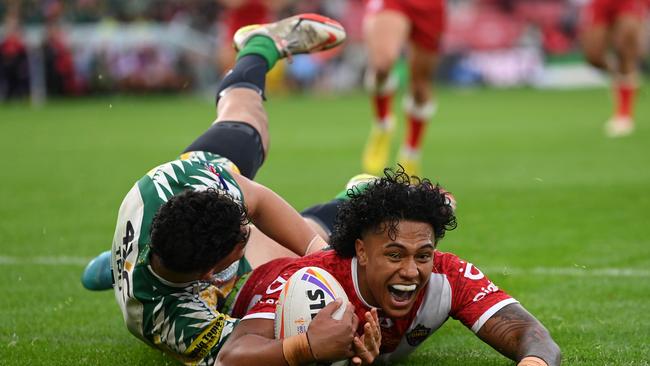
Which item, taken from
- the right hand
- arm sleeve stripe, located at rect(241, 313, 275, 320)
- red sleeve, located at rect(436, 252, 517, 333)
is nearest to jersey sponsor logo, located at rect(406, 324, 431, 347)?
red sleeve, located at rect(436, 252, 517, 333)

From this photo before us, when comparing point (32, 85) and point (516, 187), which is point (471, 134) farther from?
point (32, 85)

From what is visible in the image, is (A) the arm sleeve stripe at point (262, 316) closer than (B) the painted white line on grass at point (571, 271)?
Yes

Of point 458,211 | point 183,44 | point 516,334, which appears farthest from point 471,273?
point 183,44

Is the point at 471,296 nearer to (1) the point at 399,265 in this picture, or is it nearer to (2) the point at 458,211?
(1) the point at 399,265

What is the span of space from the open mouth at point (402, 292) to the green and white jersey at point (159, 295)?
76 centimetres

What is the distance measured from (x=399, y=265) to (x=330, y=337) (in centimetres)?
40

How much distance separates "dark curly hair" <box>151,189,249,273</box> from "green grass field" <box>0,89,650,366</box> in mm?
Result: 864

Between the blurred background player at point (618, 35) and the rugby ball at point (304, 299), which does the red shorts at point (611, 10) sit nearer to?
the blurred background player at point (618, 35)

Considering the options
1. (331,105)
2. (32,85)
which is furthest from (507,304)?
(32,85)

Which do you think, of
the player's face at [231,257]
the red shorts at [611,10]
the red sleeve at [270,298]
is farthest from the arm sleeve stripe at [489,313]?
the red shorts at [611,10]

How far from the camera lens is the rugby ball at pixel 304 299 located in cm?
417

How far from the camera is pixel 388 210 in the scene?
166 inches

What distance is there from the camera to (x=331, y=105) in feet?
83.8

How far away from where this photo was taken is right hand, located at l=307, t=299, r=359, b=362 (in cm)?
399
